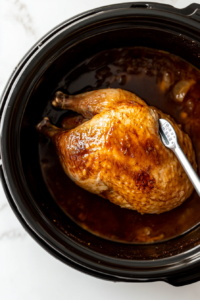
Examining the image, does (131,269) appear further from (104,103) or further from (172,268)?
(104,103)

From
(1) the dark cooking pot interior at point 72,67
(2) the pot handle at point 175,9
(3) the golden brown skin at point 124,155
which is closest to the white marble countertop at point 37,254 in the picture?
(1) the dark cooking pot interior at point 72,67

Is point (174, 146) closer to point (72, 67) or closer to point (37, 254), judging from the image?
point (72, 67)

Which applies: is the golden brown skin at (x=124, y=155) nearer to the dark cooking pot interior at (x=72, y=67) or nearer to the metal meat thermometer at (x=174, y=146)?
the metal meat thermometer at (x=174, y=146)

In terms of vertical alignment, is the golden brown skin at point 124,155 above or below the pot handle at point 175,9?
below

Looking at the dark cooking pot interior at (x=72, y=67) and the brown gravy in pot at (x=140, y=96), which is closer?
the dark cooking pot interior at (x=72, y=67)

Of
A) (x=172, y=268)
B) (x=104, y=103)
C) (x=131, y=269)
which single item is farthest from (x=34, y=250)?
(x=104, y=103)

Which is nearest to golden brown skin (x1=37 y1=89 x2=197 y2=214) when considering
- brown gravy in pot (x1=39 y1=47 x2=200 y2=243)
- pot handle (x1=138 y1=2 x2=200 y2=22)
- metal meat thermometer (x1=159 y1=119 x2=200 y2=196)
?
metal meat thermometer (x1=159 y1=119 x2=200 y2=196)

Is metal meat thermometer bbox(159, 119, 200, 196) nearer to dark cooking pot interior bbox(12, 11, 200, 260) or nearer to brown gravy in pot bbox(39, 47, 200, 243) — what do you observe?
brown gravy in pot bbox(39, 47, 200, 243)
